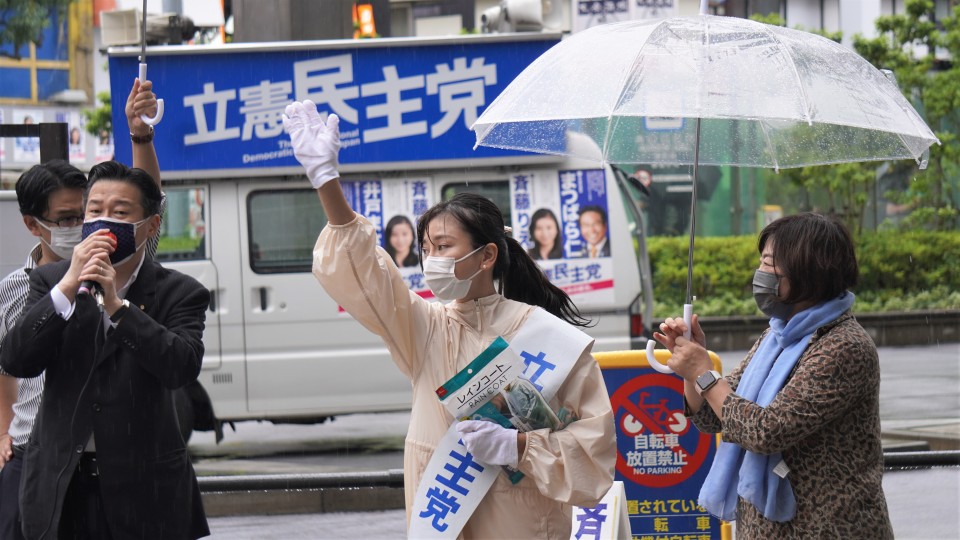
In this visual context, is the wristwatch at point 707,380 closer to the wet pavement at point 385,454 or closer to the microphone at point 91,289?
the microphone at point 91,289

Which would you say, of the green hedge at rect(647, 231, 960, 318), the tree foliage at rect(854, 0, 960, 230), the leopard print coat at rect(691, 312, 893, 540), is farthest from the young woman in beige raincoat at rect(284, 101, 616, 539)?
the tree foliage at rect(854, 0, 960, 230)

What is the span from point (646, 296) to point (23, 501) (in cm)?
664

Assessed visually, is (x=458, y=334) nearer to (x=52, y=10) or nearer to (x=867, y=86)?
(x=867, y=86)

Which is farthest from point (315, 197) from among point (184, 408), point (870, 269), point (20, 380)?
point (870, 269)

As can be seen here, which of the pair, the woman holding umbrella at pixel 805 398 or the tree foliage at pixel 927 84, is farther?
the tree foliage at pixel 927 84

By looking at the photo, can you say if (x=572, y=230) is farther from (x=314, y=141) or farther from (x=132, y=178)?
(x=314, y=141)

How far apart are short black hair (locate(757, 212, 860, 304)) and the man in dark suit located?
5.39 feet

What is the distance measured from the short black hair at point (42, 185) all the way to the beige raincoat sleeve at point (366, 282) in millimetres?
1262

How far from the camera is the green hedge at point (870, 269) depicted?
19.6 m

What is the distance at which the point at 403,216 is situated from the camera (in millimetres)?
9180

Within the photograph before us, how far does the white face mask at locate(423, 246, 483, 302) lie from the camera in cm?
318

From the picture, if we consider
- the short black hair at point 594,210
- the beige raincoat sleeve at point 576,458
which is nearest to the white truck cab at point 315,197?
the short black hair at point 594,210

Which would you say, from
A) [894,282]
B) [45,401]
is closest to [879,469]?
[45,401]

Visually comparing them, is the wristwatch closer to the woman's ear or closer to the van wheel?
the woman's ear
